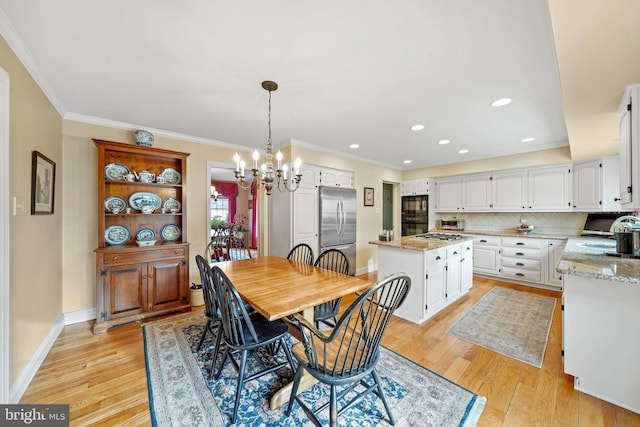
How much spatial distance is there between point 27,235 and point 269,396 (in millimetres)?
2181

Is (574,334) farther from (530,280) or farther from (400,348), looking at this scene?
(530,280)

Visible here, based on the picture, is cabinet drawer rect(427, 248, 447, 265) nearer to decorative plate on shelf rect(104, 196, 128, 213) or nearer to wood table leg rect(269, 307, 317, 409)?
wood table leg rect(269, 307, 317, 409)

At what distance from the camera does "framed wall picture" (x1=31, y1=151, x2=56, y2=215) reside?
1917 millimetres

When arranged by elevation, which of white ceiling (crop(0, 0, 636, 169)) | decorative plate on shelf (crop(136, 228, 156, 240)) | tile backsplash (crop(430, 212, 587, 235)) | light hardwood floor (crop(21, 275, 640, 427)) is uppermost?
white ceiling (crop(0, 0, 636, 169))

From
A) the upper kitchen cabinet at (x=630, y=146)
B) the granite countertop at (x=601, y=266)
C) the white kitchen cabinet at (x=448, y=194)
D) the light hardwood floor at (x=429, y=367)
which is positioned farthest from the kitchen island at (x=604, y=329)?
the white kitchen cabinet at (x=448, y=194)

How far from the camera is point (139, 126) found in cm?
312

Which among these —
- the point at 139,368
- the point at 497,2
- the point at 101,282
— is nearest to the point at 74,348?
the point at 101,282

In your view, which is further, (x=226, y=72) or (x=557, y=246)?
(x=557, y=246)

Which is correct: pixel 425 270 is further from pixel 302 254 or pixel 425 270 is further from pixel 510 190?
pixel 510 190

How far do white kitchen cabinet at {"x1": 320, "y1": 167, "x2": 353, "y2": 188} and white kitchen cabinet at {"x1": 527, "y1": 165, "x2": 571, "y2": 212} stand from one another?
319cm

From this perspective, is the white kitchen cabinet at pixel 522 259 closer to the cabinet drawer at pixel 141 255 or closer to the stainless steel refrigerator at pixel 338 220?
the stainless steel refrigerator at pixel 338 220

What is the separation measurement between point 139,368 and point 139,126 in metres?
2.80

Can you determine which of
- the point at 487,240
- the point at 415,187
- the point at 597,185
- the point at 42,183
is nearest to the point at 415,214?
the point at 415,187

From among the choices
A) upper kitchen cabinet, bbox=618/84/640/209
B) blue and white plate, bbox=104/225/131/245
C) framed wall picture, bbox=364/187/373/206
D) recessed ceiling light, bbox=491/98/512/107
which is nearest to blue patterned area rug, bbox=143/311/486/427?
blue and white plate, bbox=104/225/131/245
